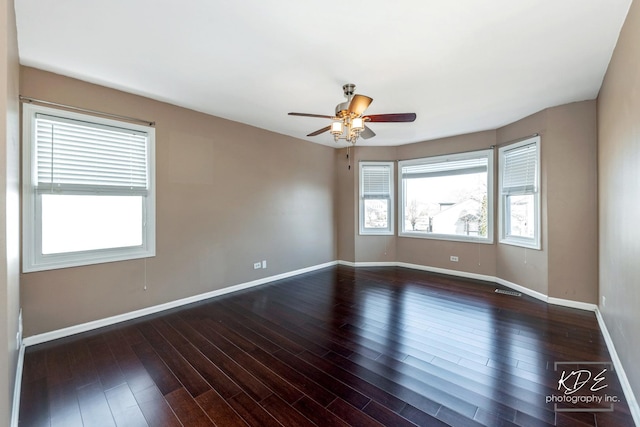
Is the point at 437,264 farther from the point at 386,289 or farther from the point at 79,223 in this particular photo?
the point at 79,223

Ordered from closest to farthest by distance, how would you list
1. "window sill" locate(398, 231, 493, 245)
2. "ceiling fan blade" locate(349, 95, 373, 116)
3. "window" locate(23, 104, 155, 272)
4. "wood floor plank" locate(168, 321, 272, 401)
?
1. "wood floor plank" locate(168, 321, 272, 401)
2. "ceiling fan blade" locate(349, 95, 373, 116)
3. "window" locate(23, 104, 155, 272)
4. "window sill" locate(398, 231, 493, 245)

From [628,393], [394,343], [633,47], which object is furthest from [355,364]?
[633,47]

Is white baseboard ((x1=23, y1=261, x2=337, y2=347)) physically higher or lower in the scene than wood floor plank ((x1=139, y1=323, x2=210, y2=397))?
higher

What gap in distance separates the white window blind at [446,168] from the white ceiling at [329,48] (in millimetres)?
1411

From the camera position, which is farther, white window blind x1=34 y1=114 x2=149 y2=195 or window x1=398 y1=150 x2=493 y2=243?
window x1=398 y1=150 x2=493 y2=243

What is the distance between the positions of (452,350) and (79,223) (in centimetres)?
404

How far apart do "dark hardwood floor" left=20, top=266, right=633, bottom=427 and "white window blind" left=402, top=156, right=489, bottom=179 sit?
2.41m

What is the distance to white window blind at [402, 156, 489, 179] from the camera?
488 centimetres

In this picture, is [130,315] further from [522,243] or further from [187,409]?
[522,243]

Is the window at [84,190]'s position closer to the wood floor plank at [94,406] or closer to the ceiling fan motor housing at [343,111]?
the wood floor plank at [94,406]

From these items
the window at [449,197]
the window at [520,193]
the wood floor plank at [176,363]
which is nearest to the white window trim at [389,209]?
the window at [449,197]

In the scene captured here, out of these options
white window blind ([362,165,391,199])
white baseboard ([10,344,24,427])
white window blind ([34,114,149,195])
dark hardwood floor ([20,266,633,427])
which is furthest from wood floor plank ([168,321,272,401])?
white window blind ([362,165,391,199])

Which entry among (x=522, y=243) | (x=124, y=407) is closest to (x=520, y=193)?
(x=522, y=243)

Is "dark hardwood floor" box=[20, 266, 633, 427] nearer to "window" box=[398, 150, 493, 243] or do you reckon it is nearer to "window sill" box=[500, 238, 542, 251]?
"window sill" box=[500, 238, 542, 251]
